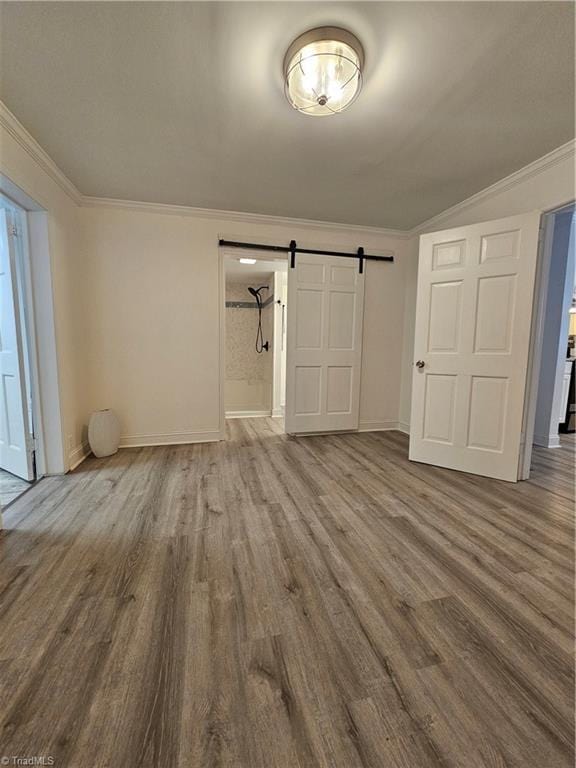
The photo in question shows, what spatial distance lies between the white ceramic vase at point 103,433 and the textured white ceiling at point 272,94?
2.08 metres

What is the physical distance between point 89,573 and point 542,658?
189 cm

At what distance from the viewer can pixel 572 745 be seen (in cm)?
88

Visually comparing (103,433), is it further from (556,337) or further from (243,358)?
(556,337)

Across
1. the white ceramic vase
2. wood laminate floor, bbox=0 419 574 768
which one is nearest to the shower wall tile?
the white ceramic vase

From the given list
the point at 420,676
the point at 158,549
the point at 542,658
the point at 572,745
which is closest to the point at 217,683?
the point at 420,676

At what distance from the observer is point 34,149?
7.10ft

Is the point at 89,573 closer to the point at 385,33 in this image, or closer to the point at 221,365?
the point at 221,365

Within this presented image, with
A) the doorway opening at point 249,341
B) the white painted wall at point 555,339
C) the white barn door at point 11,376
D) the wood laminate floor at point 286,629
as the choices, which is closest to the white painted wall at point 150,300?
the white barn door at point 11,376

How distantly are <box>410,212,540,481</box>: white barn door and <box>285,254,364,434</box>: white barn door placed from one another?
3.10ft

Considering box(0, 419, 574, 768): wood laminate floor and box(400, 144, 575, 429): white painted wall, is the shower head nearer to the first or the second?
box(400, 144, 575, 429): white painted wall

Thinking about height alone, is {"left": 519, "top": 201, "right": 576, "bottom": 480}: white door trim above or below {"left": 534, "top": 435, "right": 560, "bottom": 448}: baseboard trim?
above

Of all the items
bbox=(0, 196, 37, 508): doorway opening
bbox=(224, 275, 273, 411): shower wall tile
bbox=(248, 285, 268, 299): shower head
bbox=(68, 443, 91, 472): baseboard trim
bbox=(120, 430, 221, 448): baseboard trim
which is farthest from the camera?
bbox=(224, 275, 273, 411): shower wall tile

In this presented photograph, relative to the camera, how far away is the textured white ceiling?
1.34 m

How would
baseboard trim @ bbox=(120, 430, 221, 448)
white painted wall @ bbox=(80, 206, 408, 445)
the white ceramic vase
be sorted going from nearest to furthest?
the white ceramic vase, white painted wall @ bbox=(80, 206, 408, 445), baseboard trim @ bbox=(120, 430, 221, 448)
